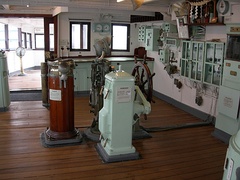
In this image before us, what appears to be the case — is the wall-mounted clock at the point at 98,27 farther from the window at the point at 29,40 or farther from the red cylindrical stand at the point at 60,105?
the window at the point at 29,40

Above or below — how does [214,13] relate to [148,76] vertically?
above

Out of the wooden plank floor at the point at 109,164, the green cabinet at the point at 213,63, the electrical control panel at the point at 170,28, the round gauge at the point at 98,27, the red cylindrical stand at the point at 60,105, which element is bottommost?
the wooden plank floor at the point at 109,164

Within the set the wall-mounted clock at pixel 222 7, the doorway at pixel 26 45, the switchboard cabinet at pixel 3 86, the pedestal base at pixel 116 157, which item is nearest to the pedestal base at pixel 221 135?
the pedestal base at pixel 116 157

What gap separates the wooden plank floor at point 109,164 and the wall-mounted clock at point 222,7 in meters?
2.04

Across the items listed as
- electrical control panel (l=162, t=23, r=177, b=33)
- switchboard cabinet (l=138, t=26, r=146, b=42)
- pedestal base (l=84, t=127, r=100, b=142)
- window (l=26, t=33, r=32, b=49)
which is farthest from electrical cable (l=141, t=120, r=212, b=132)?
window (l=26, t=33, r=32, b=49)

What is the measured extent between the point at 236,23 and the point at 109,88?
2086 mm

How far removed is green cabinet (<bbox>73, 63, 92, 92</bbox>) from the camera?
6777mm

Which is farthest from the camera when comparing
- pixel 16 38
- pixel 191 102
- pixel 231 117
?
pixel 16 38

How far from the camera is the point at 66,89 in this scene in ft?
13.0

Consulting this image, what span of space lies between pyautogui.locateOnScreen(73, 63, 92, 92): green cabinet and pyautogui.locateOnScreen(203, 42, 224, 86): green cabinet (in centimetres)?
304

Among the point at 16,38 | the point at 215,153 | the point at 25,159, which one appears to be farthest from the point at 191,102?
the point at 16,38

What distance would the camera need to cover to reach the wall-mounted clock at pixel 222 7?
4273mm

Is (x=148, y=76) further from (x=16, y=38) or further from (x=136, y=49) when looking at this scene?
(x=16, y=38)

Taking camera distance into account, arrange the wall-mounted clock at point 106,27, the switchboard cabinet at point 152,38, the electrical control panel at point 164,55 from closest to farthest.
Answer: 1. the electrical control panel at point 164,55
2. the switchboard cabinet at point 152,38
3. the wall-mounted clock at point 106,27
